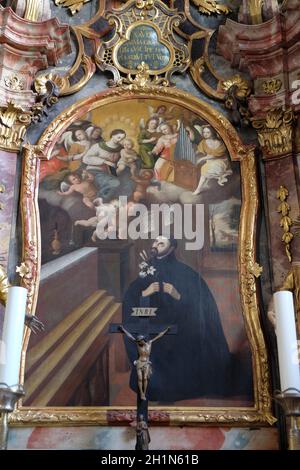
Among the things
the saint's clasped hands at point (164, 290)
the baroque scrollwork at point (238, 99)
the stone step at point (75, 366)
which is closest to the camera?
the stone step at point (75, 366)

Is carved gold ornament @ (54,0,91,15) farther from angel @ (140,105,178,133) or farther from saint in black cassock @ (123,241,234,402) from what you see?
saint in black cassock @ (123,241,234,402)

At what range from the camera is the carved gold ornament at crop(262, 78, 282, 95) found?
692 centimetres

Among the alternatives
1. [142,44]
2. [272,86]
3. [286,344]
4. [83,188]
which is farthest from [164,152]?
[286,344]

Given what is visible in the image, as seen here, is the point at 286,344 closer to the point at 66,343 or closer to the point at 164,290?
the point at 164,290

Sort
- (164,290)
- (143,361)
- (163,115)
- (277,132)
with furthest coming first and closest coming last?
(163,115) → (277,132) → (164,290) → (143,361)

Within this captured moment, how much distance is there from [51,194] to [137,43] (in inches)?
88.2

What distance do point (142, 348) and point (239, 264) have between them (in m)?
1.52

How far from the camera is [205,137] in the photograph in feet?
22.9

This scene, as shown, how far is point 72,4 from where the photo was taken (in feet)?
25.3

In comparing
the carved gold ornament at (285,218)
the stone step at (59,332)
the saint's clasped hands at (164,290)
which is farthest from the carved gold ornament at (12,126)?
the carved gold ornament at (285,218)

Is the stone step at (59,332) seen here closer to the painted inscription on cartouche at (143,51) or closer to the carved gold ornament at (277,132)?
the carved gold ornament at (277,132)

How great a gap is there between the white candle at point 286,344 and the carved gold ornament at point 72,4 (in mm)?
4892

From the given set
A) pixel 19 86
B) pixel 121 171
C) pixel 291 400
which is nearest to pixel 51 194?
pixel 121 171

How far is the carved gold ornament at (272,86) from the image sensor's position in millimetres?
6918
